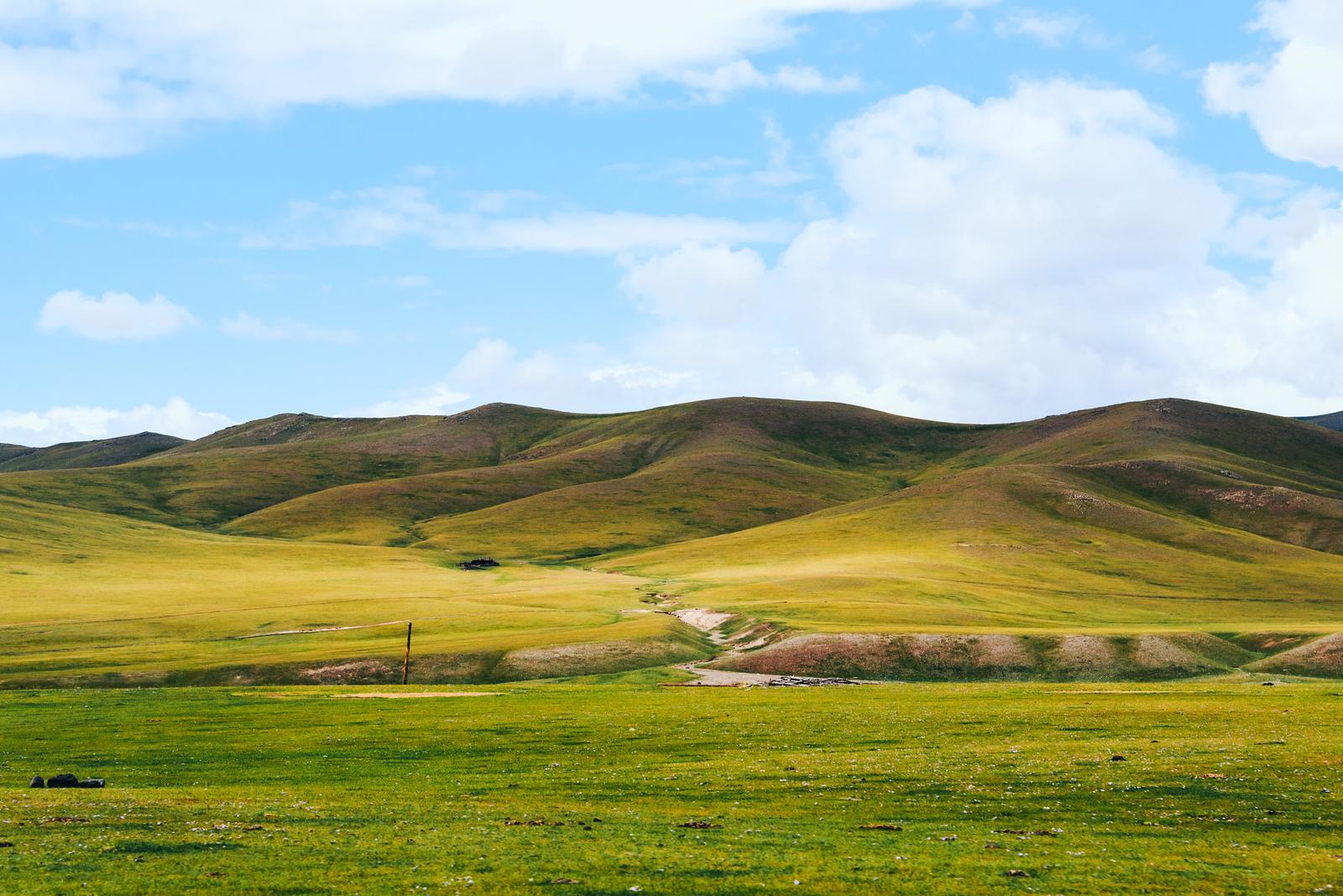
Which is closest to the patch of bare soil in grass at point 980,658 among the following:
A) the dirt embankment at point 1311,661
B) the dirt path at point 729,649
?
the dirt path at point 729,649

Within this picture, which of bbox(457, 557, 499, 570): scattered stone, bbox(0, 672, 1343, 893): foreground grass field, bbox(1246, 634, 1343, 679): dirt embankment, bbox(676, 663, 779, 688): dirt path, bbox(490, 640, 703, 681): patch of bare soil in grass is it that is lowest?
bbox(1246, 634, 1343, 679): dirt embankment

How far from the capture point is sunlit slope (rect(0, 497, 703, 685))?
86.6 m

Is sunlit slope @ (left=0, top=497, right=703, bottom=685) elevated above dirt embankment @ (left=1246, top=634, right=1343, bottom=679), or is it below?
above

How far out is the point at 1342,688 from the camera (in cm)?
6531

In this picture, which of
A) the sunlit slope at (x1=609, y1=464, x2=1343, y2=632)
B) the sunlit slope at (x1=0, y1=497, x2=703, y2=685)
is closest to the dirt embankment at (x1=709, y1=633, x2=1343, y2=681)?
the sunlit slope at (x1=609, y1=464, x2=1343, y2=632)

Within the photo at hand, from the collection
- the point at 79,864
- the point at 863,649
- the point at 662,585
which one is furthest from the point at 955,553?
the point at 79,864

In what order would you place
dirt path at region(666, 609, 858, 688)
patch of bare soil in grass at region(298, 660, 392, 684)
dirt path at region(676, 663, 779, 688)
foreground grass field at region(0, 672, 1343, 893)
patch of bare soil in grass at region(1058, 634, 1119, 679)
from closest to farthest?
1. foreground grass field at region(0, 672, 1343, 893)
2. dirt path at region(676, 663, 779, 688)
3. dirt path at region(666, 609, 858, 688)
4. patch of bare soil in grass at region(298, 660, 392, 684)
5. patch of bare soil in grass at region(1058, 634, 1119, 679)

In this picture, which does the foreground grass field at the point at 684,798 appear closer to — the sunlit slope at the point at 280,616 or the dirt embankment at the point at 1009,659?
the sunlit slope at the point at 280,616

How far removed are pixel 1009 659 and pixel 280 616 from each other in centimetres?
7439

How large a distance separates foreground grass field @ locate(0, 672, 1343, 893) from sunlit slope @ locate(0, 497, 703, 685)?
2733cm

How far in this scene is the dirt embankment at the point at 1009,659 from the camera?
87625 millimetres

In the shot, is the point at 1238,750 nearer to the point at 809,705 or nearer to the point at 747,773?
the point at 747,773

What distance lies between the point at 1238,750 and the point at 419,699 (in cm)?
4433

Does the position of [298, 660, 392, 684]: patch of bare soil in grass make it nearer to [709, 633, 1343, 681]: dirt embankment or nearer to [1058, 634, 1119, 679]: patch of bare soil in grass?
[709, 633, 1343, 681]: dirt embankment
